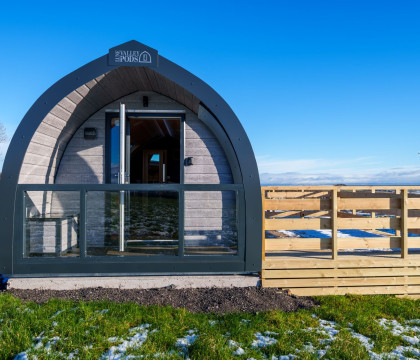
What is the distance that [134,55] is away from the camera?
3.64 meters

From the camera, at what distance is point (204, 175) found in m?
4.60

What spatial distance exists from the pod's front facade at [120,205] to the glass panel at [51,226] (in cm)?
1

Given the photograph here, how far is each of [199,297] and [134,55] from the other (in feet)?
10.4

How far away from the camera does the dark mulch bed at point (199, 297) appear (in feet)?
10.5

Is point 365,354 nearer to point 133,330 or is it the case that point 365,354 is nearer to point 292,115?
point 133,330

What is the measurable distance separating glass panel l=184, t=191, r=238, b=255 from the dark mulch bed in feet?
1.71

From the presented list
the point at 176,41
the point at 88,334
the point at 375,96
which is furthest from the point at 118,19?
the point at 375,96

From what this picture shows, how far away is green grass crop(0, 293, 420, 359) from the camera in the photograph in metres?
2.26

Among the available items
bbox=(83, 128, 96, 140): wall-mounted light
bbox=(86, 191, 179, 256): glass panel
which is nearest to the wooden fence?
bbox=(86, 191, 179, 256): glass panel

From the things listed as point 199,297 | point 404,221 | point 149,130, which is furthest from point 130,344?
point 149,130

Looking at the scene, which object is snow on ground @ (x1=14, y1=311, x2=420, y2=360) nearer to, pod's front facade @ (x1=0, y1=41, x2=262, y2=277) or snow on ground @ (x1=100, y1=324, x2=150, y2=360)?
snow on ground @ (x1=100, y1=324, x2=150, y2=360)

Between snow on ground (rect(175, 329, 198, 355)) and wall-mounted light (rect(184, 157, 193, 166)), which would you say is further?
wall-mounted light (rect(184, 157, 193, 166))

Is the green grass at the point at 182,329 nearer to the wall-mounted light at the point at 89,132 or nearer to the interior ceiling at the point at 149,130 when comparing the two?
the wall-mounted light at the point at 89,132

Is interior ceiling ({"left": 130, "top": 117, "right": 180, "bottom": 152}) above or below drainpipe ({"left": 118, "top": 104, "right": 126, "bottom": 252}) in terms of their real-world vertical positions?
above
